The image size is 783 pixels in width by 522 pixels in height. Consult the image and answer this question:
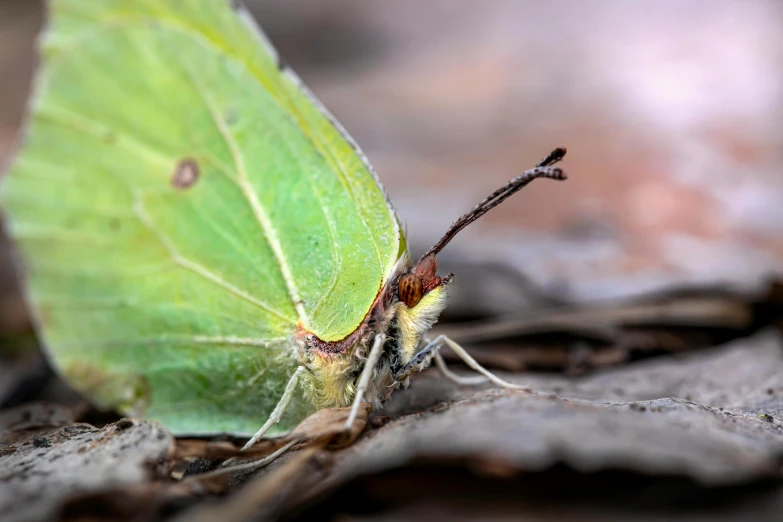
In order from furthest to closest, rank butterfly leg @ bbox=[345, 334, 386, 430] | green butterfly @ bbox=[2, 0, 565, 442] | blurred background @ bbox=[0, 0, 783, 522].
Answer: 1. green butterfly @ bbox=[2, 0, 565, 442]
2. butterfly leg @ bbox=[345, 334, 386, 430]
3. blurred background @ bbox=[0, 0, 783, 522]

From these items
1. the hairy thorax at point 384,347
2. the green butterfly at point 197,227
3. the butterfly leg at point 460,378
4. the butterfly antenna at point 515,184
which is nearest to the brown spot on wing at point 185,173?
the green butterfly at point 197,227

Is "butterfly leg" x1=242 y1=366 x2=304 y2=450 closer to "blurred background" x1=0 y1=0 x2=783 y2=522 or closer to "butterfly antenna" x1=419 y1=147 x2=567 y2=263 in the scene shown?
"blurred background" x1=0 y1=0 x2=783 y2=522

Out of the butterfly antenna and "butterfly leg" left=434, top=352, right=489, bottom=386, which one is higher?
the butterfly antenna

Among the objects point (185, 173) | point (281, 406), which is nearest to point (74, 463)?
point (281, 406)

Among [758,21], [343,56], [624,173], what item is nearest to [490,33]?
[343,56]

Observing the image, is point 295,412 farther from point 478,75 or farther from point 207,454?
point 478,75

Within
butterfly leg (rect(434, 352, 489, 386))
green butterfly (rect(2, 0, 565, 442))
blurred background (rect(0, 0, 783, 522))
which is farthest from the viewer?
butterfly leg (rect(434, 352, 489, 386))

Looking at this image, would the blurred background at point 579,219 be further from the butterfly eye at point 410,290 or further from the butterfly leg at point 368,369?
the butterfly eye at point 410,290

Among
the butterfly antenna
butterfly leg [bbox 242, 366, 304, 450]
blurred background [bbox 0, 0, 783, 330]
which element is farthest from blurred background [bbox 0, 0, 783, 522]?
the butterfly antenna
